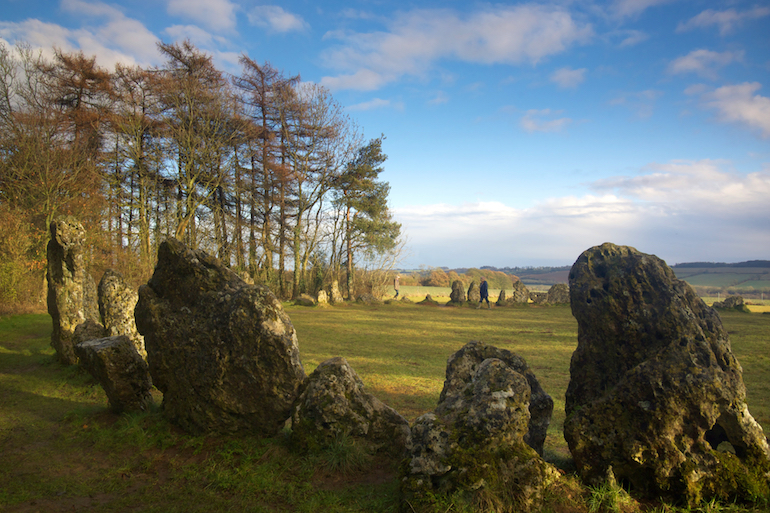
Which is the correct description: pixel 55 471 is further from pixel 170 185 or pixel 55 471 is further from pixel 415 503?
pixel 170 185

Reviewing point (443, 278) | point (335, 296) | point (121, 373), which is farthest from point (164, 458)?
point (443, 278)

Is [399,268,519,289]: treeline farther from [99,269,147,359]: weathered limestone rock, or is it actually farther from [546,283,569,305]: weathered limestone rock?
[99,269,147,359]: weathered limestone rock

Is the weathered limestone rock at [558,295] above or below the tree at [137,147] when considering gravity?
below

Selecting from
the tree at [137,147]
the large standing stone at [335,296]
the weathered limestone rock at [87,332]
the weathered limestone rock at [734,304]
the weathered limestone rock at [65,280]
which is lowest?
the weathered limestone rock at [734,304]

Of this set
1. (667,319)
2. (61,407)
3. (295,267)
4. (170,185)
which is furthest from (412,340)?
(170,185)

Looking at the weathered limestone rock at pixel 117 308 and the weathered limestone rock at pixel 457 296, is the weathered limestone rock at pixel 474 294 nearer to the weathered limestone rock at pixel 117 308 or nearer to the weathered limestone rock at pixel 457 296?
the weathered limestone rock at pixel 457 296

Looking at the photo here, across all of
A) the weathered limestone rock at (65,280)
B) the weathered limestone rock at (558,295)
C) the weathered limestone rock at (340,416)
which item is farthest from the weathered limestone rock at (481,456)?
the weathered limestone rock at (558,295)

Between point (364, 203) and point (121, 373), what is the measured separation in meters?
26.0

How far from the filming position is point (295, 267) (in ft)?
97.9

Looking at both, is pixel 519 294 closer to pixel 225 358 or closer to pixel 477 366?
pixel 477 366

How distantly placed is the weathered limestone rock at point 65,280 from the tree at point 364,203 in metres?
22.1

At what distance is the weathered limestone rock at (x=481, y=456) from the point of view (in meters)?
3.33

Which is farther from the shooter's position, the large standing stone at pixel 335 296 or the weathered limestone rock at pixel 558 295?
the weathered limestone rock at pixel 558 295

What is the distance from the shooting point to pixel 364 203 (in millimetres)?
30984
